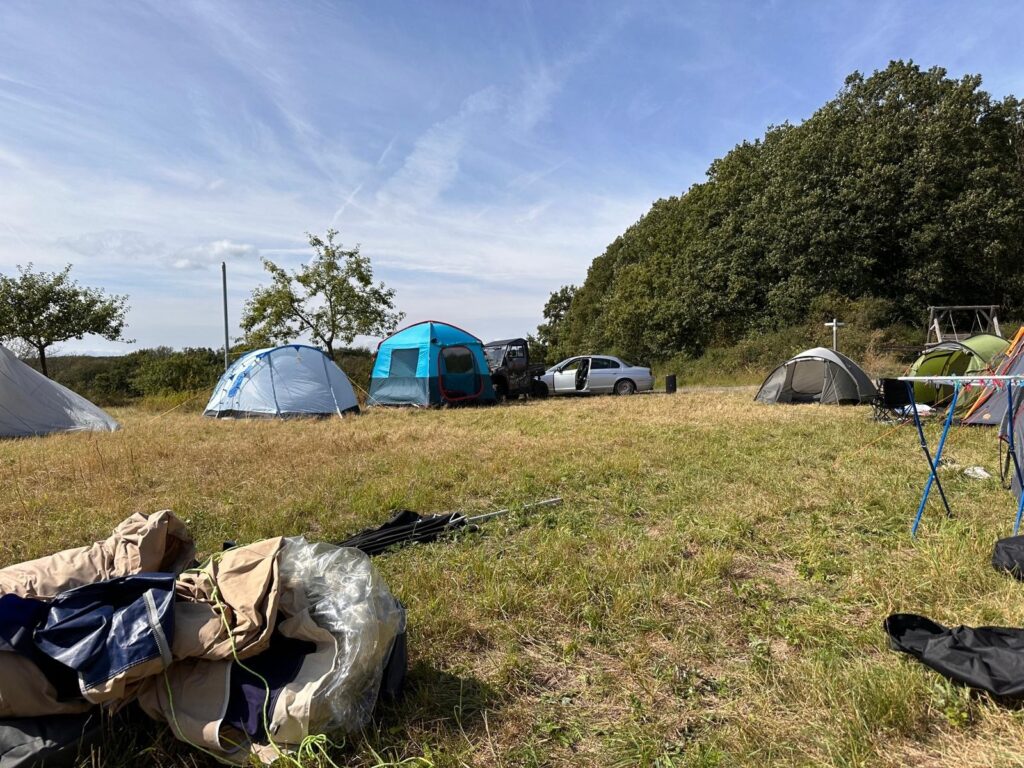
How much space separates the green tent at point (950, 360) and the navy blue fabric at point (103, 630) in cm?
1213

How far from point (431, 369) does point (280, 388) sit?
3498 millimetres

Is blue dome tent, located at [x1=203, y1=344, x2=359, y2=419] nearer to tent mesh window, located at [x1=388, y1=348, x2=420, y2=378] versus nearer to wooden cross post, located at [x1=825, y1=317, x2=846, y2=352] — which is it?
tent mesh window, located at [x1=388, y1=348, x2=420, y2=378]

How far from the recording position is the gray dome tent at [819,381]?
1205 cm

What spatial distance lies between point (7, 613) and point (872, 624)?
3.48 meters

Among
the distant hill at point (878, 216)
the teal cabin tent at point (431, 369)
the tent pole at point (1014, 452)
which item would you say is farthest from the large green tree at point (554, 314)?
the tent pole at point (1014, 452)

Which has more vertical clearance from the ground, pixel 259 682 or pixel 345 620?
pixel 345 620

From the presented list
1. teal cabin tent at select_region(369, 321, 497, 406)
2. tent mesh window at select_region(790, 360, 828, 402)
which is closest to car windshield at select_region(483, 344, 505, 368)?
teal cabin tent at select_region(369, 321, 497, 406)

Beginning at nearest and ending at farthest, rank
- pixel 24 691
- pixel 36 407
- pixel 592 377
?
1. pixel 24 691
2. pixel 36 407
3. pixel 592 377

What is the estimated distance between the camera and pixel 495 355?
16281 millimetres

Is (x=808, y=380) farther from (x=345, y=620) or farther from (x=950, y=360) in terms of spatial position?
(x=345, y=620)

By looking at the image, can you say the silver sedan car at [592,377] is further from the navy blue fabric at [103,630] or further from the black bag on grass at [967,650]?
the navy blue fabric at [103,630]

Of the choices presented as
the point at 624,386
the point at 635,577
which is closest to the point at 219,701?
the point at 635,577

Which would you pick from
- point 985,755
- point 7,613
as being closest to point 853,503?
point 985,755

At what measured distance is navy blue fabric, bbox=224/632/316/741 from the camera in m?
1.89
